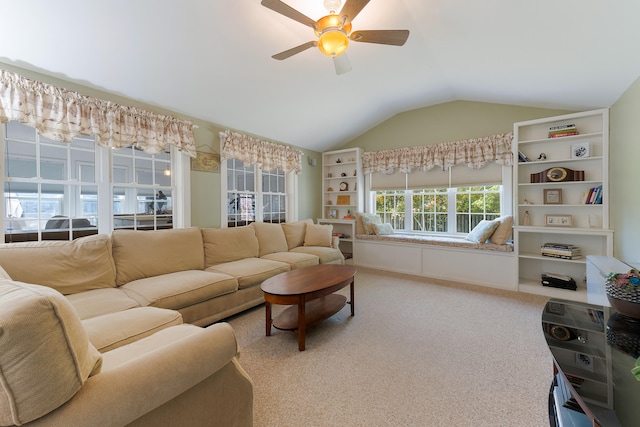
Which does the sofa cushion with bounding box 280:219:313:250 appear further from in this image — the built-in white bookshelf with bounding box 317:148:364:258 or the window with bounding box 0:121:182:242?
the window with bounding box 0:121:182:242

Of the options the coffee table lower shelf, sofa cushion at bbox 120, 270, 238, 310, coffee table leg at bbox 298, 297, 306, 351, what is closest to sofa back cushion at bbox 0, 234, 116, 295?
sofa cushion at bbox 120, 270, 238, 310

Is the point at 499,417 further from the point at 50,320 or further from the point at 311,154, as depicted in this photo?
the point at 311,154

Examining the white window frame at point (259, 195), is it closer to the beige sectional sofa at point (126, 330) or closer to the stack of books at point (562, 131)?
the beige sectional sofa at point (126, 330)

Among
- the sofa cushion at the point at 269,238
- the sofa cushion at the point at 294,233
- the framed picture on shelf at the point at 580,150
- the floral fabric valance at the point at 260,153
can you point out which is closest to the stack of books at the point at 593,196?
the framed picture on shelf at the point at 580,150

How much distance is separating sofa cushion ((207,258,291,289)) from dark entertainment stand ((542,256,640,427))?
243 cm

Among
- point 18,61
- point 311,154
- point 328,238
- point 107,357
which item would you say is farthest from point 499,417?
point 311,154

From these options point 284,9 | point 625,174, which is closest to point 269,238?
point 284,9

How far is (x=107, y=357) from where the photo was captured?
1.22 meters

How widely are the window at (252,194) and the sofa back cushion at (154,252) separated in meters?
1.05

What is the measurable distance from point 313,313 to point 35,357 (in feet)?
6.71

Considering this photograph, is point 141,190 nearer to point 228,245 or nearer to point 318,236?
point 228,245

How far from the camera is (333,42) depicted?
6.42 ft

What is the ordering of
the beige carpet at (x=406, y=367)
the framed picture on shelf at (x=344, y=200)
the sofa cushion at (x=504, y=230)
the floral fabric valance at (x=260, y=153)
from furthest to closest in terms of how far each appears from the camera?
the framed picture on shelf at (x=344, y=200), the floral fabric valance at (x=260, y=153), the sofa cushion at (x=504, y=230), the beige carpet at (x=406, y=367)

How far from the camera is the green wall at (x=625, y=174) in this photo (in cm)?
257
